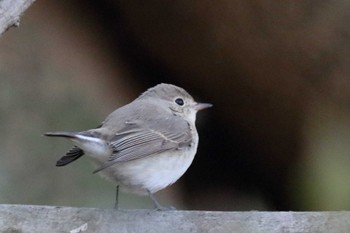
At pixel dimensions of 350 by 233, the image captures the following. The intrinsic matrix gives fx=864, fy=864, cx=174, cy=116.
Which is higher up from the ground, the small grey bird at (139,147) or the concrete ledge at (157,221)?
the small grey bird at (139,147)

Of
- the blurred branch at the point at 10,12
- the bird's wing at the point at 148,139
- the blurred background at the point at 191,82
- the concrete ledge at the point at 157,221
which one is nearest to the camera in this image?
the concrete ledge at the point at 157,221

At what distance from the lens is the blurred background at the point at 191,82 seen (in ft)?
16.4

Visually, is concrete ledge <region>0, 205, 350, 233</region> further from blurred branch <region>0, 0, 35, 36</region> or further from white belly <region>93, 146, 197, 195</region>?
blurred branch <region>0, 0, 35, 36</region>

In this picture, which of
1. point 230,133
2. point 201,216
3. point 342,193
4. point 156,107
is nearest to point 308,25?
point 230,133

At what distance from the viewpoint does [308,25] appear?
495cm

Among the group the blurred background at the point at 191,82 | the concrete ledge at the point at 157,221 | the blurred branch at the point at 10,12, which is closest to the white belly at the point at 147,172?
the concrete ledge at the point at 157,221

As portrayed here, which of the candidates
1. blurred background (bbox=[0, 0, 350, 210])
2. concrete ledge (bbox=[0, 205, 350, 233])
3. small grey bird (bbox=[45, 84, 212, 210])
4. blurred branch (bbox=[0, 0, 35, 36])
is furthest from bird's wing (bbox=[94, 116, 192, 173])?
blurred background (bbox=[0, 0, 350, 210])

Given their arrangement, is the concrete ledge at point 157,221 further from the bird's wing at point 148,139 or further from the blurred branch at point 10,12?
the blurred branch at point 10,12

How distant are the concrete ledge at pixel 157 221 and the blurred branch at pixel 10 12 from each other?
666 millimetres

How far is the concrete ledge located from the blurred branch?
0.67 m

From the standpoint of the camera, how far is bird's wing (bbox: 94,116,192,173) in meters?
3.30

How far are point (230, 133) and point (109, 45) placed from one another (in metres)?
1.00

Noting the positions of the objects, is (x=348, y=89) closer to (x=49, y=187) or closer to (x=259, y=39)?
(x=259, y=39)

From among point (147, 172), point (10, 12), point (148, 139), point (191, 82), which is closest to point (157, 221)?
point (147, 172)
